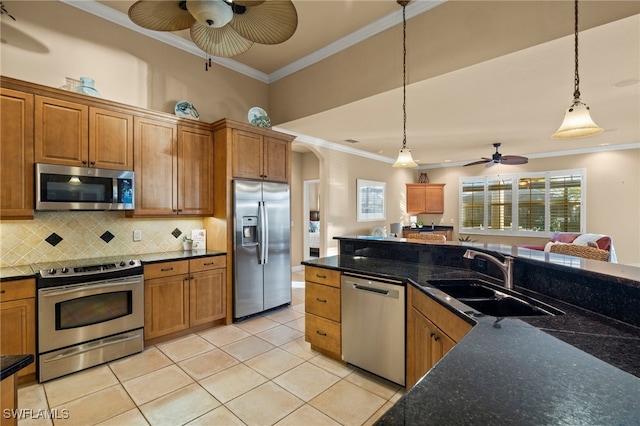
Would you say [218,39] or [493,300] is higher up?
[218,39]

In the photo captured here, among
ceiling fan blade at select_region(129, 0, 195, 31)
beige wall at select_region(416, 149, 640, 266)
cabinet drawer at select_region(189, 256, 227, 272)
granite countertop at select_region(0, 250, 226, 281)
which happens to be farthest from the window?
ceiling fan blade at select_region(129, 0, 195, 31)

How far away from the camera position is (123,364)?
8.80 feet

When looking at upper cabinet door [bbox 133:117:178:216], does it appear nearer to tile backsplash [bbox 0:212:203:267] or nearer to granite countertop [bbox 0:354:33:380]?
tile backsplash [bbox 0:212:203:267]

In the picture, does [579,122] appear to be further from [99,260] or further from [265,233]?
[99,260]

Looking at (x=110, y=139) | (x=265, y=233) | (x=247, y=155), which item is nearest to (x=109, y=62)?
(x=110, y=139)

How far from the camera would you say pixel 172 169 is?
11.2 feet

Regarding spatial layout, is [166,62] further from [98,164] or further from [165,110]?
[98,164]

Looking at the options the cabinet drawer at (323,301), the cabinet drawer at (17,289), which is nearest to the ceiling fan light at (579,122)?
the cabinet drawer at (323,301)

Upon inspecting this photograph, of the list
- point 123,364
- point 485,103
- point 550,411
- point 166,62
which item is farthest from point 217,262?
point 485,103

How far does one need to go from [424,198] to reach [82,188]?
777 centimetres

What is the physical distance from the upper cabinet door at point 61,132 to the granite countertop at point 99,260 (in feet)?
3.05

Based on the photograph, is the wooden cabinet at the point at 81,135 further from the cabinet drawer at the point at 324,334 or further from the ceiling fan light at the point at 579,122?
the ceiling fan light at the point at 579,122

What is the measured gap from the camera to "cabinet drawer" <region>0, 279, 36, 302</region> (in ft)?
7.25

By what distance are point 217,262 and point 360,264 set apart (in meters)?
1.78
